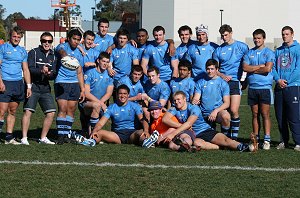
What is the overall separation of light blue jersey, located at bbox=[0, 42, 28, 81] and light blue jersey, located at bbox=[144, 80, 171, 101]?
2.14m

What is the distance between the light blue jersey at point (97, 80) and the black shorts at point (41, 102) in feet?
2.37

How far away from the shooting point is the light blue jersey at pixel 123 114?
10.6 meters

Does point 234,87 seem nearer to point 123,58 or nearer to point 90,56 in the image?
point 123,58

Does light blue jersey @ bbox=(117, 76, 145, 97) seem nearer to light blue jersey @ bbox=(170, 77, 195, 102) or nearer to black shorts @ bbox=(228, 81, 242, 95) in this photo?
light blue jersey @ bbox=(170, 77, 195, 102)

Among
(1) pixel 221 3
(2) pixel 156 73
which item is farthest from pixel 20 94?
(1) pixel 221 3

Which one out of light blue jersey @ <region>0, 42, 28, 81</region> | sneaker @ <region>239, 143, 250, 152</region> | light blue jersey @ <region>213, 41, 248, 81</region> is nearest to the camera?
sneaker @ <region>239, 143, 250, 152</region>

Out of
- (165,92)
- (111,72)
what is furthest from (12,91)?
(165,92)

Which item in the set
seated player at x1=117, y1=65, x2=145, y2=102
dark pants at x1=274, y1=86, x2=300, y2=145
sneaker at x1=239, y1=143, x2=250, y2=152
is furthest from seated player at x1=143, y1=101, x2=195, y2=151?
dark pants at x1=274, y1=86, x2=300, y2=145

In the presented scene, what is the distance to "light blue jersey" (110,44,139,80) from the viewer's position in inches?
447

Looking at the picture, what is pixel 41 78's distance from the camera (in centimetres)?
1068

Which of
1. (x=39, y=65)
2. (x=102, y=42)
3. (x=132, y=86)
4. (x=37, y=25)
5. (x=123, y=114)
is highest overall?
(x=37, y=25)

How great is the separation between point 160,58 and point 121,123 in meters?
1.37

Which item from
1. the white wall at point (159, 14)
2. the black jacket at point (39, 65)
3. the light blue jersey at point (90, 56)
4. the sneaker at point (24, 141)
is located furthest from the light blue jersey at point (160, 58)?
the white wall at point (159, 14)

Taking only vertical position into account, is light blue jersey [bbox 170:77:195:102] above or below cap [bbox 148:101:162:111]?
above
